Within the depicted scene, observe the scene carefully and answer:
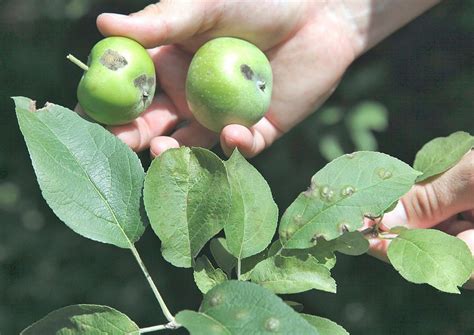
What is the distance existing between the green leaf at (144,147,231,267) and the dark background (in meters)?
1.05

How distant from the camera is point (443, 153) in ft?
4.39

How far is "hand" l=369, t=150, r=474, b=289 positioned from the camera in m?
1.46

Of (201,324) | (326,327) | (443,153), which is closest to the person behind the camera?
(201,324)

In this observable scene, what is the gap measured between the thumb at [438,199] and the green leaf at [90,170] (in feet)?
2.28

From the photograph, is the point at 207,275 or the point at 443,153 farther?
the point at 443,153

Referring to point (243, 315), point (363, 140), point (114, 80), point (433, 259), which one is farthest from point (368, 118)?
point (243, 315)

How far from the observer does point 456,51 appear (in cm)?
216

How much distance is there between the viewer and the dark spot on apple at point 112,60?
1.50 m

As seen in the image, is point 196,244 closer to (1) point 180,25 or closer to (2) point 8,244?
(1) point 180,25

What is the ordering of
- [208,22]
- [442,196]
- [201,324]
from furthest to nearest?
1. [208,22]
2. [442,196]
3. [201,324]

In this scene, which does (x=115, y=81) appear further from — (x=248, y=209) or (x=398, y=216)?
(x=398, y=216)

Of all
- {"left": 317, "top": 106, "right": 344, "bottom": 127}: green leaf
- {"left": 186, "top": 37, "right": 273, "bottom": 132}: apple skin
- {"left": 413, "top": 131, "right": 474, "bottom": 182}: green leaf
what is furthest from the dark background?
{"left": 413, "top": 131, "right": 474, "bottom": 182}: green leaf

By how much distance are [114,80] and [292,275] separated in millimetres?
713

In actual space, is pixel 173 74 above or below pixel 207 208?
below
